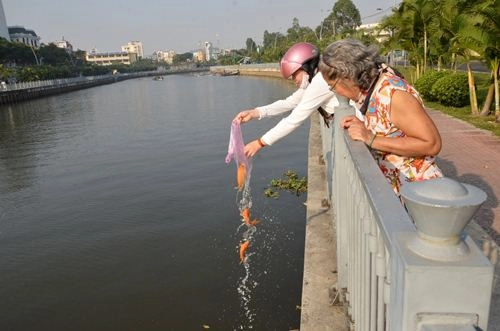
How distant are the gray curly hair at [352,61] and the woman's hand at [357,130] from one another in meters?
0.23

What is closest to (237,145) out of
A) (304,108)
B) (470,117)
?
(304,108)

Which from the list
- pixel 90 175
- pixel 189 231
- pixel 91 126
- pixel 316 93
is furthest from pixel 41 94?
pixel 316 93

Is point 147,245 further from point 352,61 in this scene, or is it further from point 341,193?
point 352,61

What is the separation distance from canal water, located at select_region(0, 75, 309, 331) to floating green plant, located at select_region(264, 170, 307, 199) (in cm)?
21

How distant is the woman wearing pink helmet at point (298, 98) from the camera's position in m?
3.51

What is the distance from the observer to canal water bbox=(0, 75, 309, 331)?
5562 mm

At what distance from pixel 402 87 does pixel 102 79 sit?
111m

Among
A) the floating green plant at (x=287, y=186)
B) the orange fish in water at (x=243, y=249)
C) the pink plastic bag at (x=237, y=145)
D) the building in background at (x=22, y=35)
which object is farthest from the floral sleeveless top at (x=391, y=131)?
the building in background at (x=22, y=35)

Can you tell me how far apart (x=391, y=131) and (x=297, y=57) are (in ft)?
5.41

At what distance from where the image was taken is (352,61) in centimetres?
239

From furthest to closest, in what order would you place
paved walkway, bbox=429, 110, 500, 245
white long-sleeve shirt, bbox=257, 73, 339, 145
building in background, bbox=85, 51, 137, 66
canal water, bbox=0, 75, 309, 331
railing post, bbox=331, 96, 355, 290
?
1. building in background, bbox=85, 51, 137, 66
2. canal water, bbox=0, 75, 309, 331
3. paved walkway, bbox=429, 110, 500, 245
4. white long-sleeve shirt, bbox=257, 73, 339, 145
5. railing post, bbox=331, 96, 355, 290

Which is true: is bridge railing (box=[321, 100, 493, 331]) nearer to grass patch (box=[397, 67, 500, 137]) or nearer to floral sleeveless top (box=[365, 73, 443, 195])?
floral sleeveless top (box=[365, 73, 443, 195])

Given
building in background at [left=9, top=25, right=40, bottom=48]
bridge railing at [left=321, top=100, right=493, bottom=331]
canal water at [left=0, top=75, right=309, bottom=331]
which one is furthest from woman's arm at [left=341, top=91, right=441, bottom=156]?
building in background at [left=9, top=25, right=40, bottom=48]

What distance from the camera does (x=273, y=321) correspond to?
5.07 metres
